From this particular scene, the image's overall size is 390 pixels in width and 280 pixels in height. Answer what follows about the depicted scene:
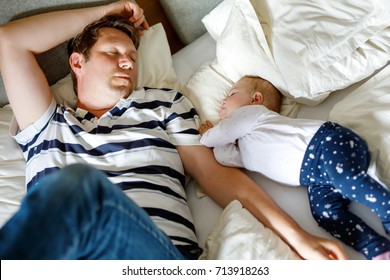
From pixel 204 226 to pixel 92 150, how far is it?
389 millimetres

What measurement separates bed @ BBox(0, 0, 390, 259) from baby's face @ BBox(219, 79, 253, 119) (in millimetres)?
53

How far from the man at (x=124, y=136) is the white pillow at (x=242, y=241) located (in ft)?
0.11

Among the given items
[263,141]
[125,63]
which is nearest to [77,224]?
[263,141]

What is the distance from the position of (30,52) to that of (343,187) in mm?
996

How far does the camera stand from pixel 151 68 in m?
1.46

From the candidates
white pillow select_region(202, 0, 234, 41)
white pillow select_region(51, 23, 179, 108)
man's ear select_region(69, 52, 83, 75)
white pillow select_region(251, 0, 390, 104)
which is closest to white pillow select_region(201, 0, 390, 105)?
white pillow select_region(251, 0, 390, 104)

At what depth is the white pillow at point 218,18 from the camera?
4.85 ft

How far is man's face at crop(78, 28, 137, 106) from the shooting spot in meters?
1.24

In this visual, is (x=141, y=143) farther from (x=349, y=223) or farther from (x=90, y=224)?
(x=349, y=223)

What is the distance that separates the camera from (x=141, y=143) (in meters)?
1.15

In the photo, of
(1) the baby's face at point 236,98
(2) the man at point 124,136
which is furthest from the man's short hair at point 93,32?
(1) the baby's face at point 236,98

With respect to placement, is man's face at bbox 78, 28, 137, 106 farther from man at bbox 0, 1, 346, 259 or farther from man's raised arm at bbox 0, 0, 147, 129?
man's raised arm at bbox 0, 0, 147, 129

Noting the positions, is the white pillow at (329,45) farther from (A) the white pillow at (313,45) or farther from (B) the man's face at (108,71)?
(B) the man's face at (108,71)
